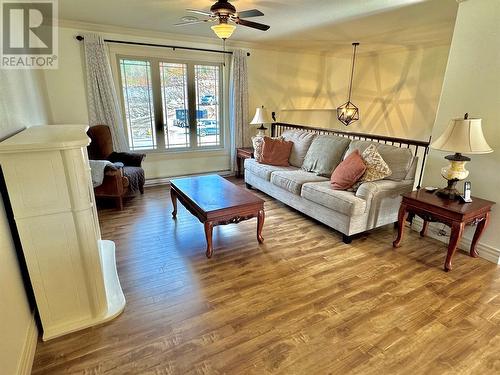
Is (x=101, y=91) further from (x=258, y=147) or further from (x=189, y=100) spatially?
(x=258, y=147)

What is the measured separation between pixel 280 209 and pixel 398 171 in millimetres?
1536

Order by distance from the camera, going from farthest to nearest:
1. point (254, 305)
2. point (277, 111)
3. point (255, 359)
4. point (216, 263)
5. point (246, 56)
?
point (277, 111)
point (246, 56)
point (216, 263)
point (254, 305)
point (255, 359)

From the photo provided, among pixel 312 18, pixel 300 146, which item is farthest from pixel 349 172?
pixel 312 18

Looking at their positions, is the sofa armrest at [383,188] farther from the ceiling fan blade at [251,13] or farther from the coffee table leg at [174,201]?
the coffee table leg at [174,201]

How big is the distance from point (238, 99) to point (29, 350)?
4.52 m

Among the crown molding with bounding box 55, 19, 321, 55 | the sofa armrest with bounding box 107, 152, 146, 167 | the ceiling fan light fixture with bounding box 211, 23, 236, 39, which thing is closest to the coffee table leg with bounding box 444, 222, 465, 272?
the ceiling fan light fixture with bounding box 211, 23, 236, 39

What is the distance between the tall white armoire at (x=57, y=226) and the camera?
1.50m

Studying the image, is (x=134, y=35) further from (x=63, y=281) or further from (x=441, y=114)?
(x=441, y=114)

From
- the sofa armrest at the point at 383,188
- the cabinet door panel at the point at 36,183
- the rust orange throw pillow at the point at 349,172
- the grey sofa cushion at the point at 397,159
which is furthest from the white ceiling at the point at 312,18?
the cabinet door panel at the point at 36,183

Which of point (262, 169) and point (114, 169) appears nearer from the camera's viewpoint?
point (114, 169)

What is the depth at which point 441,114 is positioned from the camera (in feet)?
9.50

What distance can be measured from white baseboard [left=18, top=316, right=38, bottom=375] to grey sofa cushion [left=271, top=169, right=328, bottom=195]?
2.73 m

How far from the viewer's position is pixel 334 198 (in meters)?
2.96

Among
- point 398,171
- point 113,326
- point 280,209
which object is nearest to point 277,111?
point 280,209
